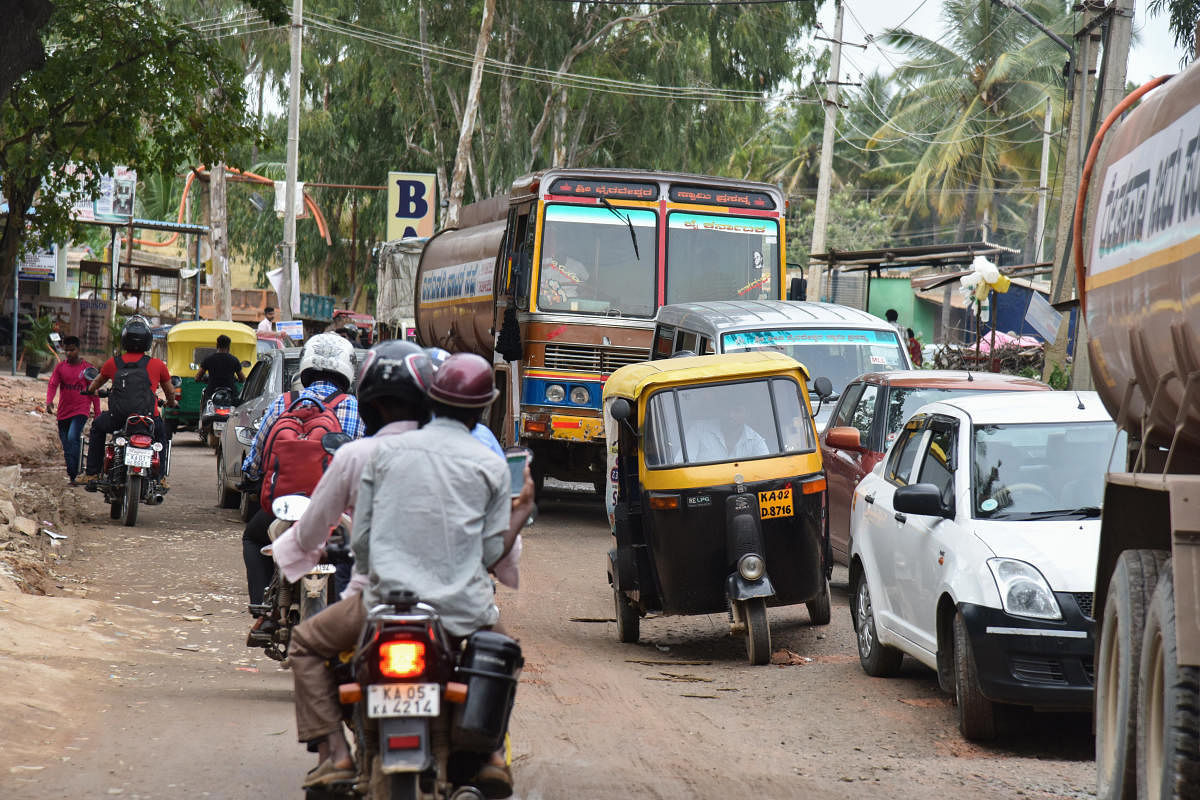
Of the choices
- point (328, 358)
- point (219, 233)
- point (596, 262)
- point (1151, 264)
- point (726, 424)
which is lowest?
point (726, 424)

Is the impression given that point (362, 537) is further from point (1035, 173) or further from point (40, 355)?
point (1035, 173)

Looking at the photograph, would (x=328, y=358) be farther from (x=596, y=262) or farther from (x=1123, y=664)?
(x=596, y=262)

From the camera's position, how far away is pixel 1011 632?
700 centimetres

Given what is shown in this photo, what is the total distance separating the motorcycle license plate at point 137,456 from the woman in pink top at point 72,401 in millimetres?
2520

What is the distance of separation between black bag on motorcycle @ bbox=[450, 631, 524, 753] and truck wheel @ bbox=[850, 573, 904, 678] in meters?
4.96

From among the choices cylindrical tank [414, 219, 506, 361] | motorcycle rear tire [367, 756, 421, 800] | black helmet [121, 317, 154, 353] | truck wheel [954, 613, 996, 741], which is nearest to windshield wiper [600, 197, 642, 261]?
cylindrical tank [414, 219, 506, 361]

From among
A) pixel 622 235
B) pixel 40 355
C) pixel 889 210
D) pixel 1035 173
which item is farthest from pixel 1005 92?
pixel 622 235

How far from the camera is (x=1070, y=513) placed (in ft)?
25.4

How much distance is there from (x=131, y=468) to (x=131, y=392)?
74 cm

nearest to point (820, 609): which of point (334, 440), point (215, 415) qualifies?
point (334, 440)

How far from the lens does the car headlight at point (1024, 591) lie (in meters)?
7.02

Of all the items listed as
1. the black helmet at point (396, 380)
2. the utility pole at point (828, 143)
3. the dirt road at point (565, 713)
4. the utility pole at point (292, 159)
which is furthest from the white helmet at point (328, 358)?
the utility pole at point (292, 159)

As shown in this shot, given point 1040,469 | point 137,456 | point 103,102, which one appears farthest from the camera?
point 103,102

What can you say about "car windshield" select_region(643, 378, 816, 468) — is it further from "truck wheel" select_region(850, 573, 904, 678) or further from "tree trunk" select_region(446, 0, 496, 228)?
"tree trunk" select_region(446, 0, 496, 228)
